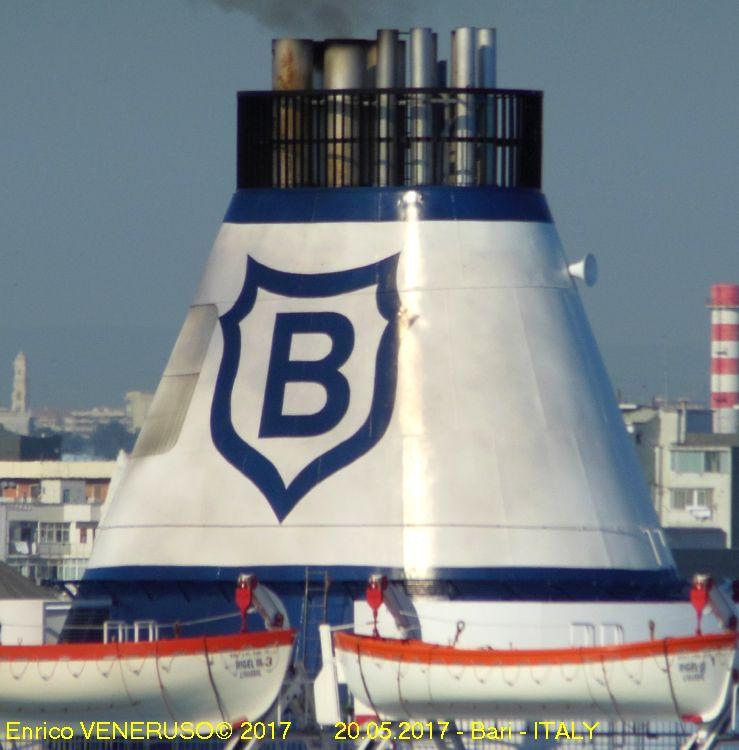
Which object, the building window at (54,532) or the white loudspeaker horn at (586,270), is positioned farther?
the building window at (54,532)

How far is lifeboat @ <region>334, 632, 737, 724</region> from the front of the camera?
124 ft

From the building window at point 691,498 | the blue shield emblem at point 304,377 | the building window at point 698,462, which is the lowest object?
the blue shield emblem at point 304,377

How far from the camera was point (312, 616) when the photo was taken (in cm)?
4194

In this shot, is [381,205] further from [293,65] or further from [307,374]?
[307,374]

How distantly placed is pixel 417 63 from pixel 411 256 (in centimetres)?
273

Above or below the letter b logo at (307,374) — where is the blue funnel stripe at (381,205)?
above

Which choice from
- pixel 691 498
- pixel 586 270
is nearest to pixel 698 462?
pixel 691 498

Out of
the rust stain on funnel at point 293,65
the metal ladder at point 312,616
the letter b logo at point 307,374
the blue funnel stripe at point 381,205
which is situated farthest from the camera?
the rust stain on funnel at point 293,65

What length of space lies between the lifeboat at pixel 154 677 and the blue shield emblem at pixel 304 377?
4.14 metres

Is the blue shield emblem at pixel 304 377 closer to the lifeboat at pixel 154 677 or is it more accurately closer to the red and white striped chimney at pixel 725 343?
the lifeboat at pixel 154 677

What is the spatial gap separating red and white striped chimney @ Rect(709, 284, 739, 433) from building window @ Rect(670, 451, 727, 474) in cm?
537

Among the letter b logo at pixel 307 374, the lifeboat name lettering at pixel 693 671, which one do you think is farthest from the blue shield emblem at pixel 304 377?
the lifeboat name lettering at pixel 693 671

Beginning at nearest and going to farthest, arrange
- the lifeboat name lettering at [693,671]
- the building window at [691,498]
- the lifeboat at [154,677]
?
the lifeboat name lettering at [693,671] < the lifeboat at [154,677] < the building window at [691,498]

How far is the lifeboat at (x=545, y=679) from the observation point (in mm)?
37656
